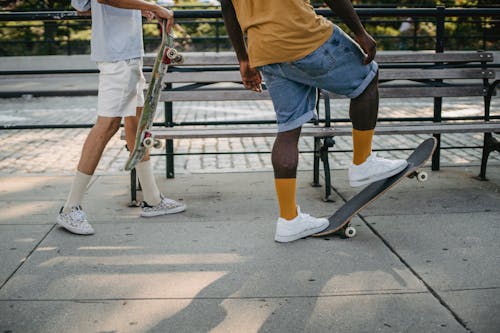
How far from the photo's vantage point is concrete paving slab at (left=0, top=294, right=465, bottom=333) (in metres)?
2.96

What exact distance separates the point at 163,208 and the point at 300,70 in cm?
163

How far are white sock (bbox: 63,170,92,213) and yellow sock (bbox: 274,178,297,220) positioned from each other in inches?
52.1

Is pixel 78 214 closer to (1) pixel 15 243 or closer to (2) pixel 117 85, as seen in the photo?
(1) pixel 15 243

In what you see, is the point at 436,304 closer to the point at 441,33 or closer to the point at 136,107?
the point at 136,107

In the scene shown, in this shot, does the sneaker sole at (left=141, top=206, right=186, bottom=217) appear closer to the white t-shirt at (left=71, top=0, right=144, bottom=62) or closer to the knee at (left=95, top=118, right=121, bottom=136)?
the knee at (left=95, top=118, right=121, bottom=136)

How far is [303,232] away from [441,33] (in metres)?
2.95

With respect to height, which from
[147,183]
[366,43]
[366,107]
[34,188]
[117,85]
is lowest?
[34,188]

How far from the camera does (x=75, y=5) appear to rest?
435 centimetres

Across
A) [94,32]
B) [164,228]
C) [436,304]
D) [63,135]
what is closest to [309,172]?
[164,228]

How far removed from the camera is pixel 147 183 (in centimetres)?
477

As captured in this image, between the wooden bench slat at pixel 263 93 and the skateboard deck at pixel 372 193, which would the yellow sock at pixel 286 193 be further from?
the wooden bench slat at pixel 263 93

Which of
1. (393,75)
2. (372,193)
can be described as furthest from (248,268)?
(393,75)

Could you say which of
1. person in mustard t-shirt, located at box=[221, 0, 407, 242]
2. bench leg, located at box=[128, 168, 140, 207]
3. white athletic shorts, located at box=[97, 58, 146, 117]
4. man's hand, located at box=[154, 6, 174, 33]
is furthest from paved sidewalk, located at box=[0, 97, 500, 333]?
man's hand, located at box=[154, 6, 174, 33]

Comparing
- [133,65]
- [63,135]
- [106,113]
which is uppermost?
[133,65]
